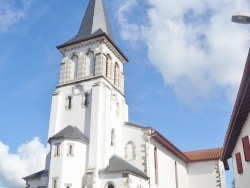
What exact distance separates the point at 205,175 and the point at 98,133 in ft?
56.2

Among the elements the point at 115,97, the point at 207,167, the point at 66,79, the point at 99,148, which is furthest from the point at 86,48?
the point at 207,167

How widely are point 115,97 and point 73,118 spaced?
4.58 metres

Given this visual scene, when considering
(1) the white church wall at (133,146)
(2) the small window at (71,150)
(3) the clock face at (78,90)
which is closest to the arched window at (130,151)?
(1) the white church wall at (133,146)

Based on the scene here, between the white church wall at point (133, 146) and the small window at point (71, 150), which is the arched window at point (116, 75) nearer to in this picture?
the white church wall at point (133, 146)

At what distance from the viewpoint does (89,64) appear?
31.0 metres

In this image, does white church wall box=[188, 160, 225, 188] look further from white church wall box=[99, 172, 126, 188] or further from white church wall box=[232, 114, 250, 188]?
white church wall box=[232, 114, 250, 188]

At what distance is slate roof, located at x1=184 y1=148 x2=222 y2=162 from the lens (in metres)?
37.8

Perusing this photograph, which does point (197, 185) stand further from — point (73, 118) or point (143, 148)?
point (73, 118)

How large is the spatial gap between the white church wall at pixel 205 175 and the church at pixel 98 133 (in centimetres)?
18

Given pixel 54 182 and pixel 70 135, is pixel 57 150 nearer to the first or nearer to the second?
pixel 70 135

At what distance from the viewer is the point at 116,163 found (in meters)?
25.6

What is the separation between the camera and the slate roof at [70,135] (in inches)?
992

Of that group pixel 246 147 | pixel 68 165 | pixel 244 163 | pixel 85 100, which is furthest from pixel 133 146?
pixel 246 147

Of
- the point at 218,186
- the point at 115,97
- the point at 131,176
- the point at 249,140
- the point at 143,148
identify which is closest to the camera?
the point at 249,140
